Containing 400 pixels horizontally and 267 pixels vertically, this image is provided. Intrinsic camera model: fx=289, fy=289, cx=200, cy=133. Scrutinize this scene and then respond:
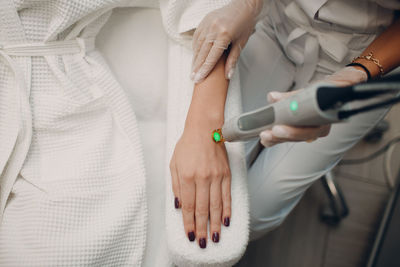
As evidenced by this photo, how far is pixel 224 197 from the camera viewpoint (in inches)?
22.9

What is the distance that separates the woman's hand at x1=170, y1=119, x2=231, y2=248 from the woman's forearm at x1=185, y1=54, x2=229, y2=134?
0.02m

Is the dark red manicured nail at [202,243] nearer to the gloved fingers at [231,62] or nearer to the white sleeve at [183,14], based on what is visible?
the gloved fingers at [231,62]

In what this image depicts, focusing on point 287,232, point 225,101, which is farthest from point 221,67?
point 287,232

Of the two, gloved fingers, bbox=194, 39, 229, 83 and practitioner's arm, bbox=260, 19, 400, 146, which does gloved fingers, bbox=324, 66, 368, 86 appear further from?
gloved fingers, bbox=194, 39, 229, 83

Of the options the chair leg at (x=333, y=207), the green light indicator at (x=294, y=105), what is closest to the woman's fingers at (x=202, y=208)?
the green light indicator at (x=294, y=105)

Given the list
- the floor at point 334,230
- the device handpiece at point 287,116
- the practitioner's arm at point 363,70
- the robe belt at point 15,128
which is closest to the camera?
the device handpiece at point 287,116

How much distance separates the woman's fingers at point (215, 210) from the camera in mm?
547

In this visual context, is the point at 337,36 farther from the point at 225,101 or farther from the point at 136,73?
the point at 136,73

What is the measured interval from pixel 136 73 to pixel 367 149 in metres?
1.19

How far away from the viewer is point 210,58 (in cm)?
68

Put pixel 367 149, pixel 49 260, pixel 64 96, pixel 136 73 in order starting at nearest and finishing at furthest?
1. pixel 49 260
2. pixel 64 96
3. pixel 136 73
4. pixel 367 149

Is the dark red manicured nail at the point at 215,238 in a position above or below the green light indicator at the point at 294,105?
below

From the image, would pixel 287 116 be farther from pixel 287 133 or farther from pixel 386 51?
pixel 386 51

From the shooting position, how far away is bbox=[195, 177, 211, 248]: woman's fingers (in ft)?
1.78
